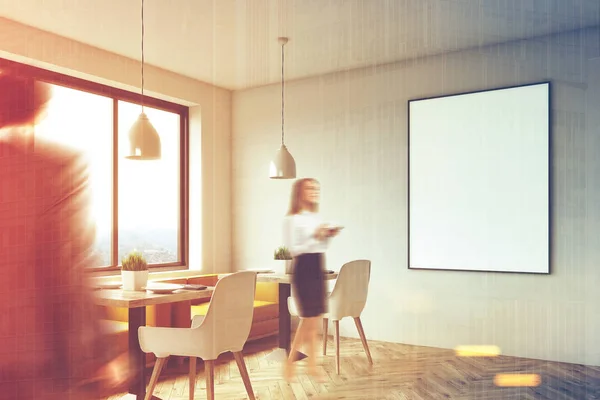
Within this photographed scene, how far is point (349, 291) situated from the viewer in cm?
367

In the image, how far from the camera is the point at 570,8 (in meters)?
3.54

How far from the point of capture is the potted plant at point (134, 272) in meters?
2.80

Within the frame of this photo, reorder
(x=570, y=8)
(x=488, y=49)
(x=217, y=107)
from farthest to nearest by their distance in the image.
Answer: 1. (x=217, y=107)
2. (x=488, y=49)
3. (x=570, y=8)

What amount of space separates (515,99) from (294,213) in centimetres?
192

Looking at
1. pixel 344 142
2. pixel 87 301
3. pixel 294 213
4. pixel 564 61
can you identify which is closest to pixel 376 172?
pixel 344 142

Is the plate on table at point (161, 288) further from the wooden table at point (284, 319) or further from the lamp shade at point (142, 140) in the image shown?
the wooden table at point (284, 319)

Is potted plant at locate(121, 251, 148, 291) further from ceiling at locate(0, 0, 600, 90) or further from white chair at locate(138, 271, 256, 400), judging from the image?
ceiling at locate(0, 0, 600, 90)

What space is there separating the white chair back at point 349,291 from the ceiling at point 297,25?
1.74 metres

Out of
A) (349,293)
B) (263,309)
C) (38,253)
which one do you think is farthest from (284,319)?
(38,253)

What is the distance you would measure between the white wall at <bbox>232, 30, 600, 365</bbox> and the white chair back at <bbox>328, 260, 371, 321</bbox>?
862 mm

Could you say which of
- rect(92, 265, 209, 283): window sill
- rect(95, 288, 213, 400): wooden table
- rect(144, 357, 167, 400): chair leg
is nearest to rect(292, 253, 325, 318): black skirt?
rect(95, 288, 213, 400): wooden table

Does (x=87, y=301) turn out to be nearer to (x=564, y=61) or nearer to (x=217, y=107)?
(x=564, y=61)

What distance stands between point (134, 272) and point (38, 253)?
8.67ft

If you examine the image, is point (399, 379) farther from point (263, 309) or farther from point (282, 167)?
point (282, 167)
